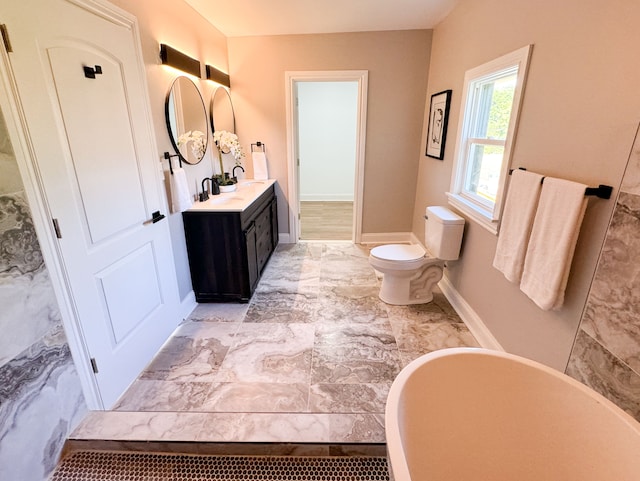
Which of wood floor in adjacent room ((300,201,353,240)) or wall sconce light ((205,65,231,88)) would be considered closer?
wall sconce light ((205,65,231,88))

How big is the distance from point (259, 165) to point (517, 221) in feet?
9.36

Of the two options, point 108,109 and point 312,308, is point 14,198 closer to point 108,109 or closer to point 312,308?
point 108,109

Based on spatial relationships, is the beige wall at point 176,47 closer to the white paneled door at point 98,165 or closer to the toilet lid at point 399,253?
the white paneled door at point 98,165

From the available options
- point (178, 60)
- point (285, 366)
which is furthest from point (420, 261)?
point (178, 60)

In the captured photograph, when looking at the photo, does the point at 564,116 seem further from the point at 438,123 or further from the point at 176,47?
the point at 176,47

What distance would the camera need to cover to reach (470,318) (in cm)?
244

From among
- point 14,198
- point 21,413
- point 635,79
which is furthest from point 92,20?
point 635,79

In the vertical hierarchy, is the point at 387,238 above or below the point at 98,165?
below

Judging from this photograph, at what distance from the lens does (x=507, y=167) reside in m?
1.96

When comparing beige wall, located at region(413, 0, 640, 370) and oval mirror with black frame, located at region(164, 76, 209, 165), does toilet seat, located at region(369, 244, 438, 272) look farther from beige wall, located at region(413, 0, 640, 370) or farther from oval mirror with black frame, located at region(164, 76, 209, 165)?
oval mirror with black frame, located at region(164, 76, 209, 165)

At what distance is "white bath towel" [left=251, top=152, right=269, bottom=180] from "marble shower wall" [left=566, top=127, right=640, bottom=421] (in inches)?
128

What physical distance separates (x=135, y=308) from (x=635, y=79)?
2.55 m

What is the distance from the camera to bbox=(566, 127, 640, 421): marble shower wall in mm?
1100

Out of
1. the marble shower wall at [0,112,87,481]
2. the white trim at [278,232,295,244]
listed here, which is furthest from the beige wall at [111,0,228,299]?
the white trim at [278,232,295,244]
